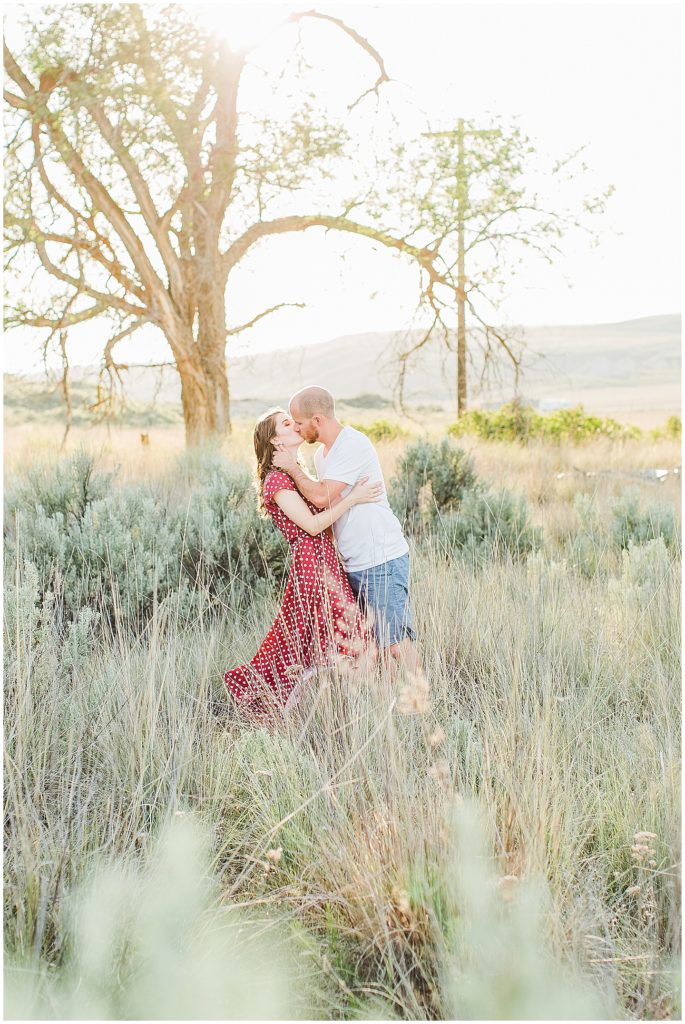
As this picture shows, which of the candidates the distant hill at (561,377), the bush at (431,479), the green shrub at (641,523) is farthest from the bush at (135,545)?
the distant hill at (561,377)

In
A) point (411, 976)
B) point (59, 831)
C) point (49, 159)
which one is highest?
point (49, 159)

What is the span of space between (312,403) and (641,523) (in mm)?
4096

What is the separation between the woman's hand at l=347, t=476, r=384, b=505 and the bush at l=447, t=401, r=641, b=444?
12.4 metres

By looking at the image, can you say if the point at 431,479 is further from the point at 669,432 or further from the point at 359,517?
the point at 669,432

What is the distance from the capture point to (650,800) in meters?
3.23

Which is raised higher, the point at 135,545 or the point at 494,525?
the point at 135,545

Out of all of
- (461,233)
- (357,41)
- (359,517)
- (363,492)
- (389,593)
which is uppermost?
(357,41)

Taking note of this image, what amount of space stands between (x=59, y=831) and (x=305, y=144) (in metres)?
10.7

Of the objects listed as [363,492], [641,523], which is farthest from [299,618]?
[641,523]

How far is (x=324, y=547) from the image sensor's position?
4766 millimetres

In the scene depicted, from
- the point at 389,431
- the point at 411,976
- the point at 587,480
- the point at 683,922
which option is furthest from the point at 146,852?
the point at 389,431

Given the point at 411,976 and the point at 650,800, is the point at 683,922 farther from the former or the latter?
the point at 411,976

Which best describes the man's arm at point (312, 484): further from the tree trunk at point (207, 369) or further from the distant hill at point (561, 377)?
the distant hill at point (561, 377)

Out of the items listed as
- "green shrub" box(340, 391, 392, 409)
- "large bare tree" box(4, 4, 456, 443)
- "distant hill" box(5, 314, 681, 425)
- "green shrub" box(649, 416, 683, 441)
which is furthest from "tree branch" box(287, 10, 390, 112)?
"green shrub" box(340, 391, 392, 409)
